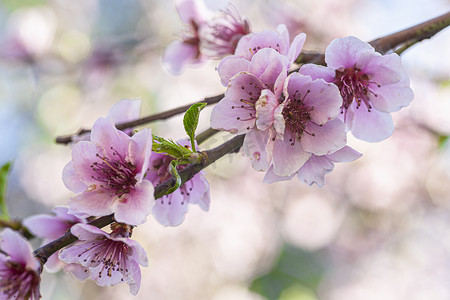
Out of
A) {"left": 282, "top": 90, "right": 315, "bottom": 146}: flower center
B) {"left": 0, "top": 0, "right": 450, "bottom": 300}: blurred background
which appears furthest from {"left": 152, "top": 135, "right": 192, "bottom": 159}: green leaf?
{"left": 0, "top": 0, "right": 450, "bottom": 300}: blurred background

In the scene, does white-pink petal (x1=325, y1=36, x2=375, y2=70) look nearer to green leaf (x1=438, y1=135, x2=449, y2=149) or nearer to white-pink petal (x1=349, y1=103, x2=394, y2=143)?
white-pink petal (x1=349, y1=103, x2=394, y2=143)

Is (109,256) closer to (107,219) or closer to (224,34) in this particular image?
(107,219)

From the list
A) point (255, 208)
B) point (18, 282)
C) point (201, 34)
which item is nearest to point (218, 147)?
point (18, 282)

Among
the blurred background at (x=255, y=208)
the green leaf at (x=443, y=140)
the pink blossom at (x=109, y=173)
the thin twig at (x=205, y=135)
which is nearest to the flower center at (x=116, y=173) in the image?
the pink blossom at (x=109, y=173)

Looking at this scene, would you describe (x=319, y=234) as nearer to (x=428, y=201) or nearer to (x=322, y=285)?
(x=322, y=285)

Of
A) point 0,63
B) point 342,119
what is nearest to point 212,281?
point 0,63

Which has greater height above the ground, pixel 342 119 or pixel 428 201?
pixel 342 119
